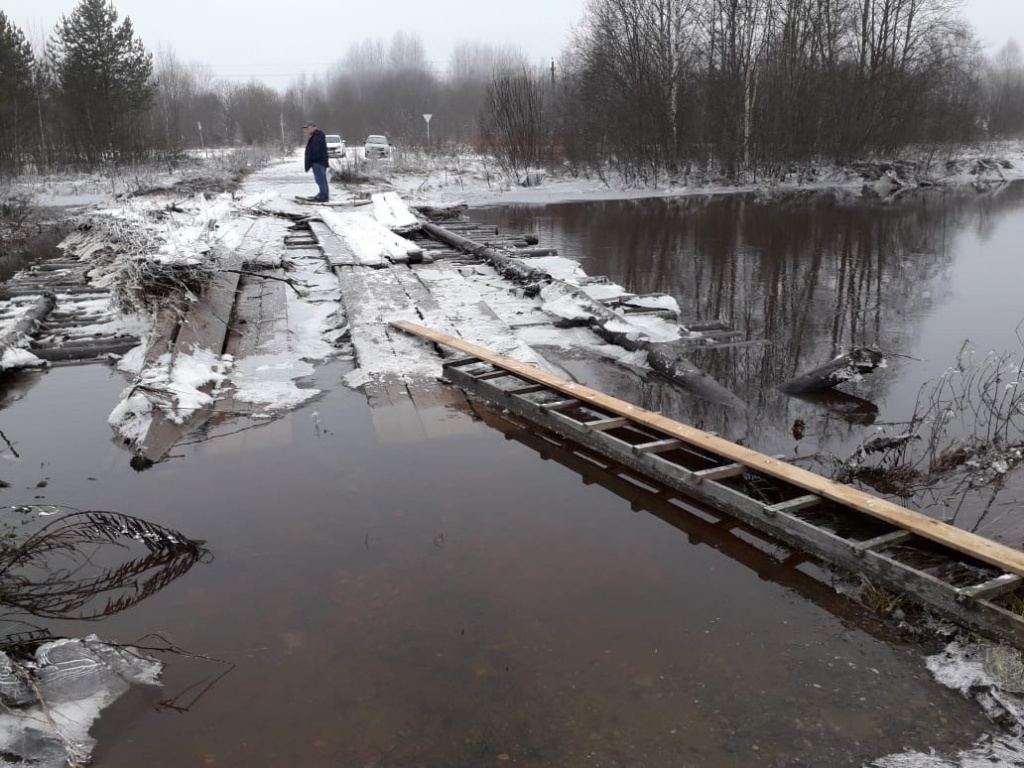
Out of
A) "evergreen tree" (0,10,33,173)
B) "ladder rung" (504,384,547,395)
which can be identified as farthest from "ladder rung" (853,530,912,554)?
"evergreen tree" (0,10,33,173)

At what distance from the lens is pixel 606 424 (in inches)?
186

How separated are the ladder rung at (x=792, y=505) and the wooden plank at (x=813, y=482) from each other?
0.04 m

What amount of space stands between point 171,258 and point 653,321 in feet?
16.6

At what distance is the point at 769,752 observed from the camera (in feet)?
8.05

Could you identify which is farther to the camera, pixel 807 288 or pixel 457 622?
pixel 807 288

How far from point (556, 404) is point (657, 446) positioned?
926 mm

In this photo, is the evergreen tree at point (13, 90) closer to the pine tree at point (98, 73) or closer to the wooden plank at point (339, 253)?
the pine tree at point (98, 73)

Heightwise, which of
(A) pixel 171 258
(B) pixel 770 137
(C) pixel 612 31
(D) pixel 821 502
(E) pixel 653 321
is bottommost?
(D) pixel 821 502

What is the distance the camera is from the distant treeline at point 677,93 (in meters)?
25.9

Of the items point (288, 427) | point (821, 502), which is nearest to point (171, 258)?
point (288, 427)

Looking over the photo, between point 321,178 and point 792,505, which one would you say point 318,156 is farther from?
point 792,505

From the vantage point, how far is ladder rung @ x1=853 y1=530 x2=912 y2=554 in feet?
10.7

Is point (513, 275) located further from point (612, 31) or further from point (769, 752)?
point (612, 31)

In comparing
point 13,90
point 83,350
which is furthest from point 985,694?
point 13,90
